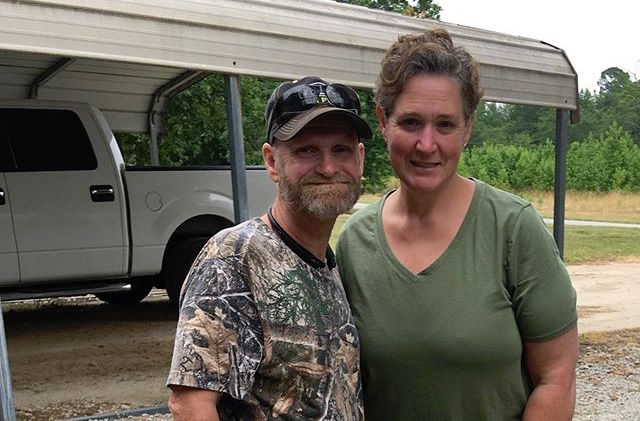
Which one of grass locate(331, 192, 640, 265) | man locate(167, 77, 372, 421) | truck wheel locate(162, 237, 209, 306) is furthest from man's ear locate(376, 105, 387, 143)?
truck wheel locate(162, 237, 209, 306)

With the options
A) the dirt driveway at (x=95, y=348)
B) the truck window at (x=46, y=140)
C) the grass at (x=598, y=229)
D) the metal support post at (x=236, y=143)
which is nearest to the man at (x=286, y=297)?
the grass at (x=598, y=229)

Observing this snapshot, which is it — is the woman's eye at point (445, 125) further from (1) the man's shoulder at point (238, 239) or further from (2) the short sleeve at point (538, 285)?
(1) the man's shoulder at point (238, 239)

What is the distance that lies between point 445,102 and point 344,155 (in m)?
0.27

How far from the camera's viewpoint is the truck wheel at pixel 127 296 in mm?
8648

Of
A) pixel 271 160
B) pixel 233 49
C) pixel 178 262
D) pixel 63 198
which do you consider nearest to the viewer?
pixel 271 160

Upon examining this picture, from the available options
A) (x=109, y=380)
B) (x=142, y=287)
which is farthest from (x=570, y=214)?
(x=109, y=380)

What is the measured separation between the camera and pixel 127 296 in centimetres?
880

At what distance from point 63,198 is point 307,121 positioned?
553 cm

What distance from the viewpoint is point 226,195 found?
776 centimetres

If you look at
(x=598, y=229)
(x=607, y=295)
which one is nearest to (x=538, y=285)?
(x=607, y=295)

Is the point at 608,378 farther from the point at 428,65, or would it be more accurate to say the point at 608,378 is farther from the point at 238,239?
the point at 238,239

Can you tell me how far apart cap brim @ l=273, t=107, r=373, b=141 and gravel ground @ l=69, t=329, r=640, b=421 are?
146 inches

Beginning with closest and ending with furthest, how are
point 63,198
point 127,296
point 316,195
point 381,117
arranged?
1. point 316,195
2. point 381,117
3. point 63,198
4. point 127,296

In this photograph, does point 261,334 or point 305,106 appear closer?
point 261,334
